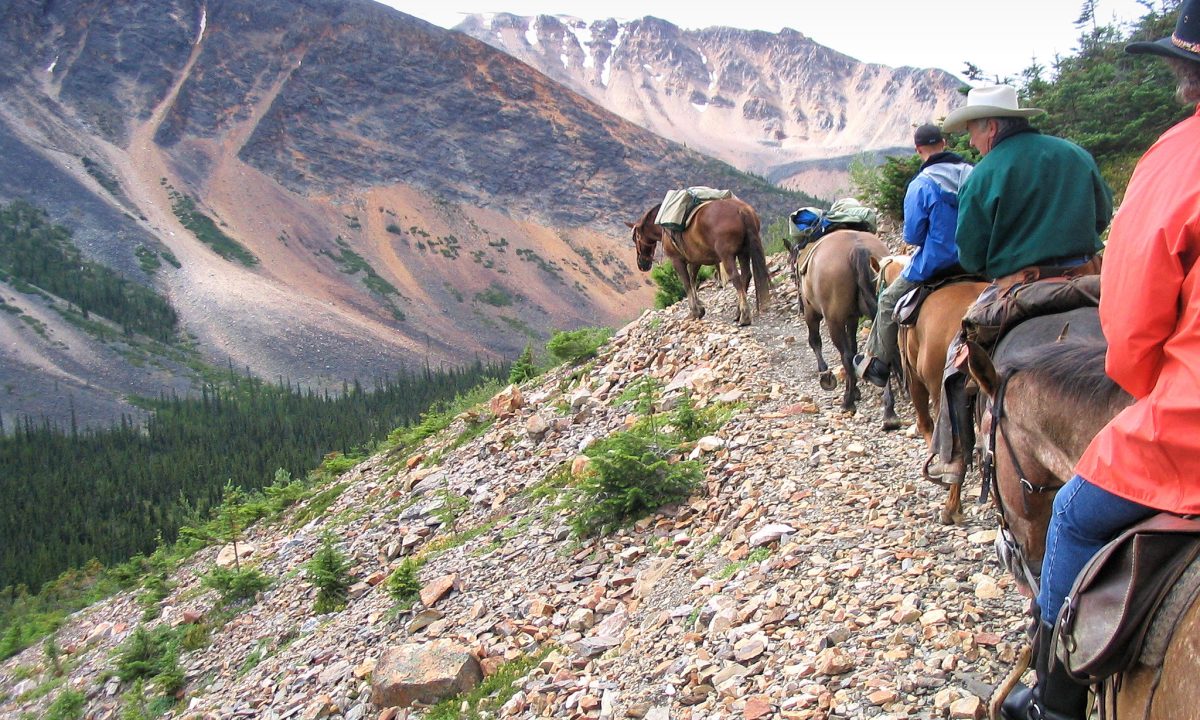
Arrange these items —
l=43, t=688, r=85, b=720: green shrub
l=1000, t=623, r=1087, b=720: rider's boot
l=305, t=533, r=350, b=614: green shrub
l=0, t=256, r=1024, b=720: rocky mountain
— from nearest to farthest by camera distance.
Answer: l=1000, t=623, r=1087, b=720: rider's boot < l=0, t=256, r=1024, b=720: rocky mountain < l=305, t=533, r=350, b=614: green shrub < l=43, t=688, r=85, b=720: green shrub

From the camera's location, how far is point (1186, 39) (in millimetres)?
1913

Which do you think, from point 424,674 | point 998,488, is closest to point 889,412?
point 998,488

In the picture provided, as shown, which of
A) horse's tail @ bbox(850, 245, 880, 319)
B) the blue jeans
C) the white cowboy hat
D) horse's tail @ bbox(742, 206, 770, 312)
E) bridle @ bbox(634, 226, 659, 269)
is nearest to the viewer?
the blue jeans

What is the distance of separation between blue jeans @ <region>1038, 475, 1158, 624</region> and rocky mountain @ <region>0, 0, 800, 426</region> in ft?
252

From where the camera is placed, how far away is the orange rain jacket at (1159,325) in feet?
6.01

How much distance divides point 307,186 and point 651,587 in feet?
344

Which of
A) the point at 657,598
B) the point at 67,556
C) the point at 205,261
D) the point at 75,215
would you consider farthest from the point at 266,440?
the point at 657,598

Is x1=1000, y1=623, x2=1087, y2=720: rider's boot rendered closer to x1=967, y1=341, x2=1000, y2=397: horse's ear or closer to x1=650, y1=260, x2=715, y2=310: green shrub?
x1=967, y1=341, x2=1000, y2=397: horse's ear

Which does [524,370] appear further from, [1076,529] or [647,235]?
[1076,529]

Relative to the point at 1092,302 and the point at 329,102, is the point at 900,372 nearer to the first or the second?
the point at 1092,302

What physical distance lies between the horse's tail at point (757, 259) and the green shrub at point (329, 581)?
663cm

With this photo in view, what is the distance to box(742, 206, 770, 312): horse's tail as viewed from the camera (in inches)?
464

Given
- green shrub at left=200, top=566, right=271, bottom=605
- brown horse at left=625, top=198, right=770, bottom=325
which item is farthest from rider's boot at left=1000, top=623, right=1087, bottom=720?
green shrub at left=200, top=566, right=271, bottom=605

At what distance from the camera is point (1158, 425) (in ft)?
6.22
